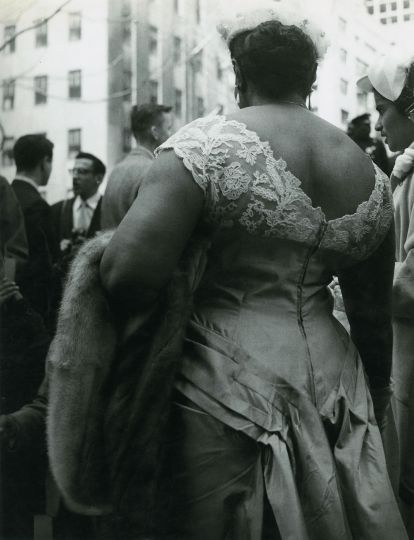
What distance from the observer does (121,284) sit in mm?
1626

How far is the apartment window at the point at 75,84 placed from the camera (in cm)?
493

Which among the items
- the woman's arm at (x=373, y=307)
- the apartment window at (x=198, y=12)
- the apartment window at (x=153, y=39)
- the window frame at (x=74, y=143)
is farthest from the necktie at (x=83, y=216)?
the woman's arm at (x=373, y=307)

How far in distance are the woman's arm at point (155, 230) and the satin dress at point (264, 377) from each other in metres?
0.04

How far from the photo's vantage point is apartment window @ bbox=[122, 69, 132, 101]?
Result: 17.4ft

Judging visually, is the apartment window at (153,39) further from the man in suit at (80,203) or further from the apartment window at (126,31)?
the man in suit at (80,203)

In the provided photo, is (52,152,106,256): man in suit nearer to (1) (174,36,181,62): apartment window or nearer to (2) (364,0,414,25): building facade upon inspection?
(1) (174,36,181,62): apartment window

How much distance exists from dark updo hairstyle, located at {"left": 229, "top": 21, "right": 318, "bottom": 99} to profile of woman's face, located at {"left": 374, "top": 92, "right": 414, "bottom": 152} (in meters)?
0.85

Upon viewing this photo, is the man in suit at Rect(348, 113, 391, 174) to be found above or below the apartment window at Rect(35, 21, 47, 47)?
below

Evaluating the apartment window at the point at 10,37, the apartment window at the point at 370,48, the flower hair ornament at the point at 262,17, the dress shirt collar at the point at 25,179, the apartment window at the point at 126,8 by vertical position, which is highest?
the apartment window at the point at 126,8

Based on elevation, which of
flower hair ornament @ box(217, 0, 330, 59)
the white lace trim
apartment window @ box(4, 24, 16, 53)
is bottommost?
the white lace trim

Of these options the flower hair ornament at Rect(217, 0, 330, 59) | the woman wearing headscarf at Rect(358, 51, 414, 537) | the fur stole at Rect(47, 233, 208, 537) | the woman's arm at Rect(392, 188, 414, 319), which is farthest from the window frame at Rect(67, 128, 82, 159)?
the fur stole at Rect(47, 233, 208, 537)

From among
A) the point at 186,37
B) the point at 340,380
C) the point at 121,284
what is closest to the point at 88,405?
the point at 121,284

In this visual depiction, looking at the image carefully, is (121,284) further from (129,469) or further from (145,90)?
(145,90)

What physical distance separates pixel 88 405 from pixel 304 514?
0.50 m
